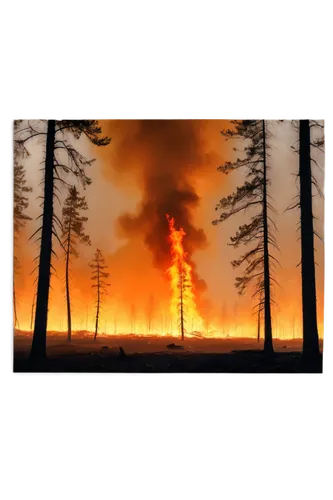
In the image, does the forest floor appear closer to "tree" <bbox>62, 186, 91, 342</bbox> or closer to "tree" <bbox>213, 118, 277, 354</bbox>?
"tree" <bbox>62, 186, 91, 342</bbox>

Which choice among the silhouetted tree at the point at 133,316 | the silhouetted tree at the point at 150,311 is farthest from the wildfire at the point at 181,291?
the silhouetted tree at the point at 133,316

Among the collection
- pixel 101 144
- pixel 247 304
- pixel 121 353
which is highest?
pixel 101 144

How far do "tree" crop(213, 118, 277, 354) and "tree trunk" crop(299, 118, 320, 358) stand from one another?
294mm

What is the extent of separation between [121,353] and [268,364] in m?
1.32

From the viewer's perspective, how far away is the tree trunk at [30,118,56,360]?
483 centimetres

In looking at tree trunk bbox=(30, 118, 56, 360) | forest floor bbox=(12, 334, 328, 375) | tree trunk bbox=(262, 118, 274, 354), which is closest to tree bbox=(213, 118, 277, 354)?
tree trunk bbox=(262, 118, 274, 354)

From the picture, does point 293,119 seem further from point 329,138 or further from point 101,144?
point 101,144

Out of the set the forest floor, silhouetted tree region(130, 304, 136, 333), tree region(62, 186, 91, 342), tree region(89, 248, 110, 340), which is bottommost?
the forest floor

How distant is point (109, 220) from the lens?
15.9 feet

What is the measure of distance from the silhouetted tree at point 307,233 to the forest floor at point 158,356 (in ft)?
0.40

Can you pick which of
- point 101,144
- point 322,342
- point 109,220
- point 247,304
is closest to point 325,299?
point 322,342

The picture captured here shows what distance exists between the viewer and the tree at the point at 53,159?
488 centimetres

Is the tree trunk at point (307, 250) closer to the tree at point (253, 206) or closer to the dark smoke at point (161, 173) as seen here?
the tree at point (253, 206)

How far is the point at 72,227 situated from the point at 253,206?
1.66 meters
